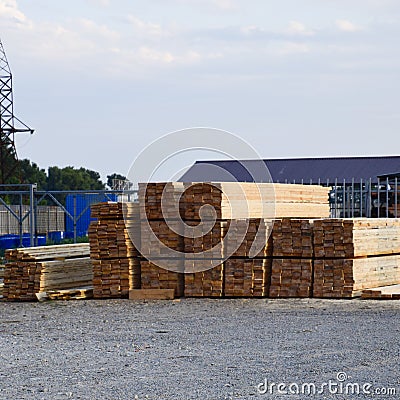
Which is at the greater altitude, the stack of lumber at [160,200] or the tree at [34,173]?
the tree at [34,173]

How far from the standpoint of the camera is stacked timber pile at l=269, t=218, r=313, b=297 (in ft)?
49.1

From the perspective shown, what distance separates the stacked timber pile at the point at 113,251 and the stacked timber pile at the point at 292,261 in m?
2.63

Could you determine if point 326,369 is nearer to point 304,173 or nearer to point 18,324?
point 18,324

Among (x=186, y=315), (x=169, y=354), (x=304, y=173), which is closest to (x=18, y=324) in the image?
(x=186, y=315)

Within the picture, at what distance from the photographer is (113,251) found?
15.3m

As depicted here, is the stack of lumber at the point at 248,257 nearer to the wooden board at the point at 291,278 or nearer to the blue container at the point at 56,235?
the wooden board at the point at 291,278

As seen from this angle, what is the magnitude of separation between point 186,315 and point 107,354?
11.9 ft

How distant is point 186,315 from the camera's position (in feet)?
43.6

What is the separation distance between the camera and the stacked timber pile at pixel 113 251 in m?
15.3

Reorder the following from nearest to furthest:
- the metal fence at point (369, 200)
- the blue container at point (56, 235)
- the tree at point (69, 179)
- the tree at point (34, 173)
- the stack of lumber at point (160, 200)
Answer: the stack of lumber at point (160, 200) → the metal fence at point (369, 200) → the blue container at point (56, 235) → the tree at point (34, 173) → the tree at point (69, 179)

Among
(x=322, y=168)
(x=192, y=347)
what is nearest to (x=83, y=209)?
(x=322, y=168)

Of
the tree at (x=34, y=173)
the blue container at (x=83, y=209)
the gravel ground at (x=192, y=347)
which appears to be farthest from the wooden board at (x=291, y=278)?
the tree at (x=34, y=173)

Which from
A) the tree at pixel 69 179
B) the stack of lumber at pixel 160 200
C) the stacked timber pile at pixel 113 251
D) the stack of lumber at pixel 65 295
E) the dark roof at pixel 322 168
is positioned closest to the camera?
the stack of lumber at pixel 160 200

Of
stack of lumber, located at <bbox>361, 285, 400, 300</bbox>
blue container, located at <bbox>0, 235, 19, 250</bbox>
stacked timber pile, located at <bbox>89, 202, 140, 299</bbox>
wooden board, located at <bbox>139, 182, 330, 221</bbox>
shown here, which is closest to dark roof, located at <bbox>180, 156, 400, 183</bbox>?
blue container, located at <bbox>0, 235, 19, 250</bbox>
